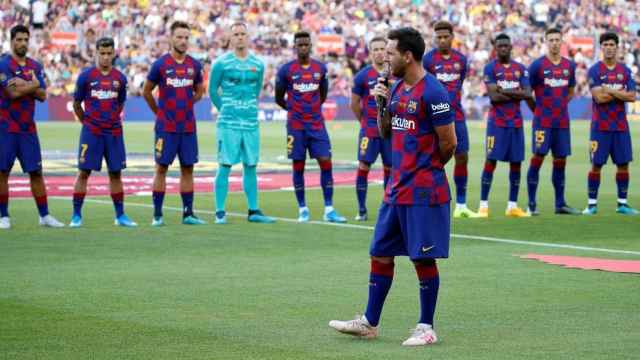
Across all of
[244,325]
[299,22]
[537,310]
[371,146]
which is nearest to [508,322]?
[537,310]

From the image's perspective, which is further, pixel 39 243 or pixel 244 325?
pixel 39 243

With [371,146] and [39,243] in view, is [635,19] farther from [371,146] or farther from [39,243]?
[39,243]

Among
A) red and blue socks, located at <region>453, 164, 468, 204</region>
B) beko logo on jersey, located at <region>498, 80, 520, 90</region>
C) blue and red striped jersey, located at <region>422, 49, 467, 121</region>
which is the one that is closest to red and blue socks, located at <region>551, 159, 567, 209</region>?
beko logo on jersey, located at <region>498, 80, 520, 90</region>

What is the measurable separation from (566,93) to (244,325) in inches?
411

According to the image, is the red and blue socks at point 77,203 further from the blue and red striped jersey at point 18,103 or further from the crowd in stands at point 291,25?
the crowd in stands at point 291,25

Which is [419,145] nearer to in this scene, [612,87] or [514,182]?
[514,182]

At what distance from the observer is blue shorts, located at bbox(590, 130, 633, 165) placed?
1880 centimetres

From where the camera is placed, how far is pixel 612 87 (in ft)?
61.6

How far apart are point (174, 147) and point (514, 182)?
4669mm

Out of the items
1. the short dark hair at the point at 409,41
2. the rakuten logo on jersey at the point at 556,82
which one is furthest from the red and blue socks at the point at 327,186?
the short dark hair at the point at 409,41

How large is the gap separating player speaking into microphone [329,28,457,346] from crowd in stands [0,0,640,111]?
4131 cm

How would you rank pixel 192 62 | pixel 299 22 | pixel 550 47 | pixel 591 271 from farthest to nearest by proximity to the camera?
1. pixel 299 22
2. pixel 550 47
3. pixel 192 62
4. pixel 591 271

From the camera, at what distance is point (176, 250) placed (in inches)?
556

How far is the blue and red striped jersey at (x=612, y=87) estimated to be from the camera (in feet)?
61.6
